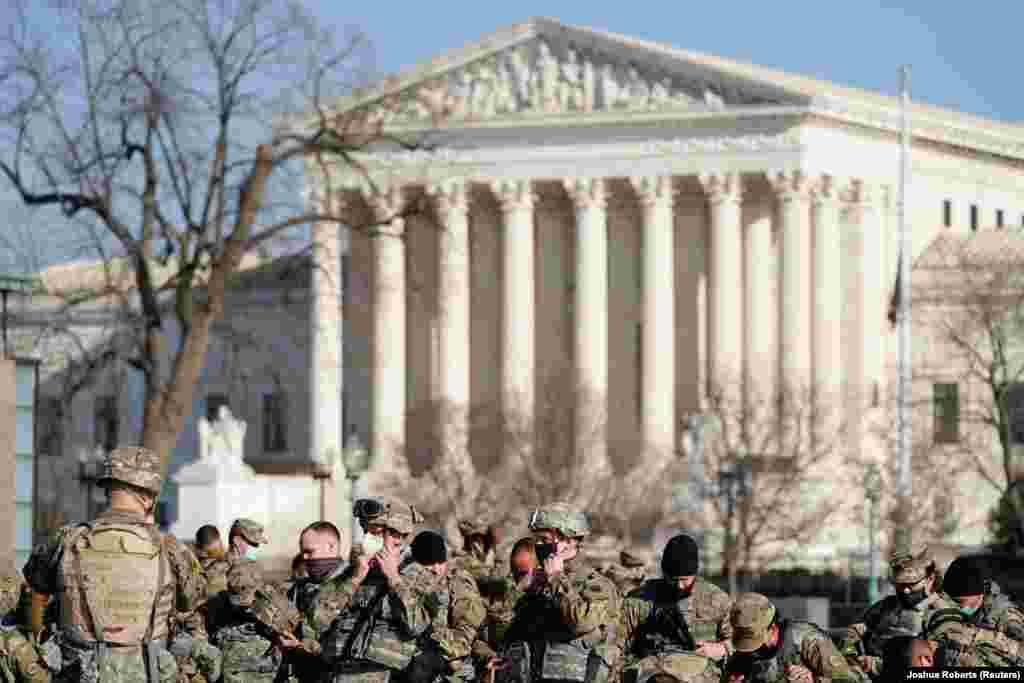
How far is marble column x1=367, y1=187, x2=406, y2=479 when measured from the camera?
119 m

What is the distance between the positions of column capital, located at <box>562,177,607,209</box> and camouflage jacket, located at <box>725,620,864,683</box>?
95136 mm

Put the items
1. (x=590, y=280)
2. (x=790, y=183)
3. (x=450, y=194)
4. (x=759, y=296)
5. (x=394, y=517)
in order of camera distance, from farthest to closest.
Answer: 1. (x=450, y=194)
2. (x=590, y=280)
3. (x=759, y=296)
4. (x=790, y=183)
5. (x=394, y=517)

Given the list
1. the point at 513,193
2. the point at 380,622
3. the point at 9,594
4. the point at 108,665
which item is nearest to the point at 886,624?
the point at 380,622

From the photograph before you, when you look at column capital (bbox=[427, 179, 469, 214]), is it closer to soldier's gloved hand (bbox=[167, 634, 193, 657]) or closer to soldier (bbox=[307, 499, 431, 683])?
soldier's gloved hand (bbox=[167, 634, 193, 657])

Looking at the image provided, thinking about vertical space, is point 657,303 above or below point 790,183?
below

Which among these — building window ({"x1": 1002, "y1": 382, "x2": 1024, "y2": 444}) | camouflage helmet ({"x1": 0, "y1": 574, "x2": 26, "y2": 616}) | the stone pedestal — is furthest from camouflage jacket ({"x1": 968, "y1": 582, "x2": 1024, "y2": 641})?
building window ({"x1": 1002, "y1": 382, "x2": 1024, "y2": 444})

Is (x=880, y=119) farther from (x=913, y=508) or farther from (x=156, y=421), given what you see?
(x=156, y=421)

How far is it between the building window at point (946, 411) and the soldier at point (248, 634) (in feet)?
292

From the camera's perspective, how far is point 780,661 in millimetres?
21922

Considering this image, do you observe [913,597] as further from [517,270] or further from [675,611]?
[517,270]

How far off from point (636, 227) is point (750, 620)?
329ft

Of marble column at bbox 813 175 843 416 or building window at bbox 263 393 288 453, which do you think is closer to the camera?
marble column at bbox 813 175 843 416

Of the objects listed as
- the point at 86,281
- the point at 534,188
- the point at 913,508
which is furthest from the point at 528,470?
the point at 86,281

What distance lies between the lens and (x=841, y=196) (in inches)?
4545
